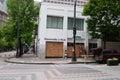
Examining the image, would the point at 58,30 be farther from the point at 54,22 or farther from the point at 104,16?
the point at 104,16

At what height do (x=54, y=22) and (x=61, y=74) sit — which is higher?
(x=54, y=22)

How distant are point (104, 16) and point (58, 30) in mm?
7786

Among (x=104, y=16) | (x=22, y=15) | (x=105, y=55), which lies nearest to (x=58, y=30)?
(x=104, y=16)

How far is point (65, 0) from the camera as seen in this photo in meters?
39.2

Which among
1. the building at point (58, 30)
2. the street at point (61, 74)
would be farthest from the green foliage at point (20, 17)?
the street at point (61, 74)

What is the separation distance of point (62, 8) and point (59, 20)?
1.91 m

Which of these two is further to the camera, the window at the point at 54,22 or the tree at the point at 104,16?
the window at the point at 54,22

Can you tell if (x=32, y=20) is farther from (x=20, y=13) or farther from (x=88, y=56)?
(x=88, y=56)

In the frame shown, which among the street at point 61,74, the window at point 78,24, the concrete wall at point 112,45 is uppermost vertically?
the window at point 78,24

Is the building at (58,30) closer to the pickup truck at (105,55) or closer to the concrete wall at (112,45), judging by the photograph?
the concrete wall at (112,45)

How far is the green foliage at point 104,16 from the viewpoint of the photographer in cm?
3112

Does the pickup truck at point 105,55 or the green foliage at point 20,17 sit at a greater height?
the green foliage at point 20,17

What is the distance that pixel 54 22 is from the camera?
36.8m

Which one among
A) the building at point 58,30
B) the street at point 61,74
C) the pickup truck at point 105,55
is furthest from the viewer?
the building at point 58,30
